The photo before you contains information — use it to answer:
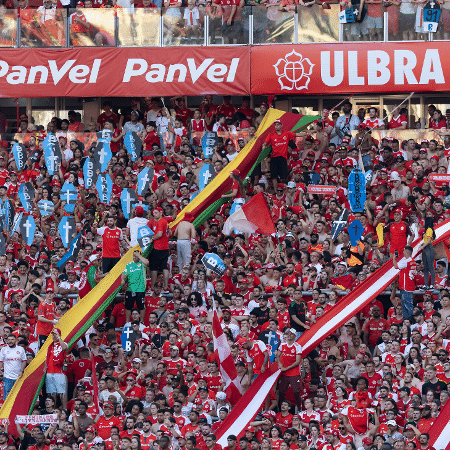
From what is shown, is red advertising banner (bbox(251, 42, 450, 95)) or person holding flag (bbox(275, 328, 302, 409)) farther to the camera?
red advertising banner (bbox(251, 42, 450, 95))

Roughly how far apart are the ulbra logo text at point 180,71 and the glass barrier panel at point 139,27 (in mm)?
463

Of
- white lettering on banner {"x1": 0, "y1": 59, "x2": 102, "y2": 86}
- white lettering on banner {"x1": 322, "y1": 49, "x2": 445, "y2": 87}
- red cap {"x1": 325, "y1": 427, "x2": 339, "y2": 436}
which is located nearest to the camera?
red cap {"x1": 325, "y1": 427, "x2": 339, "y2": 436}

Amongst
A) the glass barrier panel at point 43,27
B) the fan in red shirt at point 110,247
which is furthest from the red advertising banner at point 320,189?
the glass barrier panel at point 43,27

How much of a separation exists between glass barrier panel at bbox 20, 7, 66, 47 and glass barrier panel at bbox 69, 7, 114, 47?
254 mm

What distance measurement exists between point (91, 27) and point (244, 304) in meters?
9.65

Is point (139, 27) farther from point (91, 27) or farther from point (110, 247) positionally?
point (110, 247)

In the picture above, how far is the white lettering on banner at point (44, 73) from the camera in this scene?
2797cm

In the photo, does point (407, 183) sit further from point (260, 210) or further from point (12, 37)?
point (12, 37)

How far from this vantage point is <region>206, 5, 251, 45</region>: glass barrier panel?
27344 mm

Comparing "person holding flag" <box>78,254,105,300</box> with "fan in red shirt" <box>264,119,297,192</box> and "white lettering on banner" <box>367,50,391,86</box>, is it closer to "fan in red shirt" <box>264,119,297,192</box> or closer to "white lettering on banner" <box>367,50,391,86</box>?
"fan in red shirt" <box>264,119,297,192</box>

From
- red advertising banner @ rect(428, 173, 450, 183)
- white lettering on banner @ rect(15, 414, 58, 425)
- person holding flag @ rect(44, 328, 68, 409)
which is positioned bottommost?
white lettering on banner @ rect(15, 414, 58, 425)

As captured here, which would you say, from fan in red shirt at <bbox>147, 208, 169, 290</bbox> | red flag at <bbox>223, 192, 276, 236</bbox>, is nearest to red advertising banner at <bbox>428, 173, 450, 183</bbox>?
red flag at <bbox>223, 192, 276, 236</bbox>

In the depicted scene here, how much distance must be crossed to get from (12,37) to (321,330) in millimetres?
12130

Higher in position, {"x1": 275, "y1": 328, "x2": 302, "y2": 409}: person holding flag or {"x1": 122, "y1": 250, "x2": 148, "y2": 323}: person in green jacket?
{"x1": 122, "y1": 250, "x2": 148, "y2": 323}: person in green jacket
